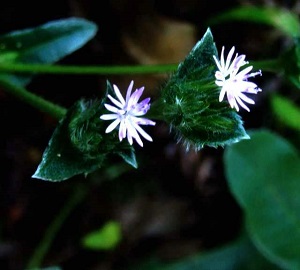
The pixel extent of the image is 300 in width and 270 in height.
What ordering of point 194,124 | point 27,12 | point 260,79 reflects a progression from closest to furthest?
point 194,124 < point 27,12 < point 260,79

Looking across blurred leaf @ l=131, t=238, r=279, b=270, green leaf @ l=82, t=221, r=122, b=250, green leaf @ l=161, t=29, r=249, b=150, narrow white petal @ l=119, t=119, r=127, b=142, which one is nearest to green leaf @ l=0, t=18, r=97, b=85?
green leaf @ l=161, t=29, r=249, b=150

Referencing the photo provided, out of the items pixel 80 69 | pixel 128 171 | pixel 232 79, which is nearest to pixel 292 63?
pixel 232 79

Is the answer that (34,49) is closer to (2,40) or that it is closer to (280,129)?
(2,40)

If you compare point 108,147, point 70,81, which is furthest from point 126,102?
point 70,81

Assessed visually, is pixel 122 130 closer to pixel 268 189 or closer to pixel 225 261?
pixel 268 189

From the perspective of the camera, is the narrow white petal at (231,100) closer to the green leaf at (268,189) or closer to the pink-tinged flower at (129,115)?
the pink-tinged flower at (129,115)

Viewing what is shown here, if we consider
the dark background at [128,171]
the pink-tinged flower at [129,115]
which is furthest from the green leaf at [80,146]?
the dark background at [128,171]
